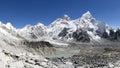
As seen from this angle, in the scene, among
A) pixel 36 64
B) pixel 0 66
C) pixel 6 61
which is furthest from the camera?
pixel 36 64

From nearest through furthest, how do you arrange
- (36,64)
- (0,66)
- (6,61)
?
(0,66)
(6,61)
(36,64)

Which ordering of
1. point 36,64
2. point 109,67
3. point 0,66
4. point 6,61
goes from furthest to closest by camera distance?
point 109,67 < point 36,64 < point 6,61 < point 0,66

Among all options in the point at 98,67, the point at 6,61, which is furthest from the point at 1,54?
the point at 98,67

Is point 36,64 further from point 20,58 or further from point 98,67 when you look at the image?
point 98,67

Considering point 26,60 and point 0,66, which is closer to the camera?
point 0,66

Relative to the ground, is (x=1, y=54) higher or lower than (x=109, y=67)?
higher

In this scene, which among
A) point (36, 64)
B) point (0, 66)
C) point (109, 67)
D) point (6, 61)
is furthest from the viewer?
point (109, 67)

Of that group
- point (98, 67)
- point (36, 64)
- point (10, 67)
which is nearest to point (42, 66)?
point (36, 64)

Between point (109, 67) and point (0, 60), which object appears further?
point (109, 67)

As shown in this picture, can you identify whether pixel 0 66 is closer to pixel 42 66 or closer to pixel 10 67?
pixel 10 67
